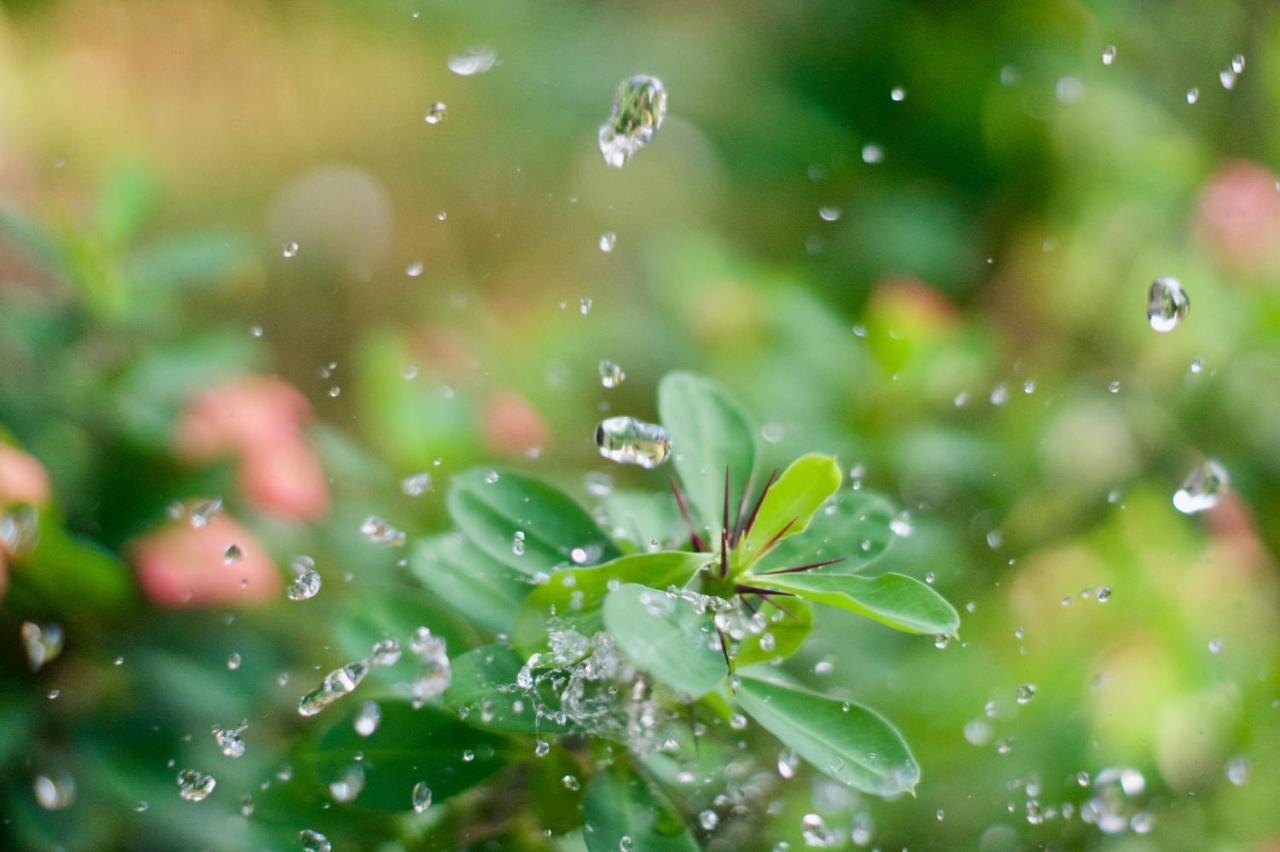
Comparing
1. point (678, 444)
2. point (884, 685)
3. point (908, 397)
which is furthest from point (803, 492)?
point (908, 397)

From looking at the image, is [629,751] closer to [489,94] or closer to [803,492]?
[803,492]

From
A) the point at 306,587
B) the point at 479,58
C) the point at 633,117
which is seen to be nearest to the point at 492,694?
the point at 306,587

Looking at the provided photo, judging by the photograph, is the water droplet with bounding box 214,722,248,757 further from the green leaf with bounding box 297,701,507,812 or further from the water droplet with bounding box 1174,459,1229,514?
the water droplet with bounding box 1174,459,1229,514

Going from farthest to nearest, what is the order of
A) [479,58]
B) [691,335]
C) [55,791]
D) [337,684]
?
[479,58]
[691,335]
[55,791]
[337,684]

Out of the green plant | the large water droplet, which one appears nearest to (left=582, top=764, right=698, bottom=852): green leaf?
the green plant

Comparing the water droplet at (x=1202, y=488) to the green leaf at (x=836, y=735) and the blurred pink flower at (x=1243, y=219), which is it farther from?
the green leaf at (x=836, y=735)

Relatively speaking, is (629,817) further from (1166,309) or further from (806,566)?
(1166,309)

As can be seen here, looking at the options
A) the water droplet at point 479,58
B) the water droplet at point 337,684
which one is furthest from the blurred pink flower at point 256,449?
the water droplet at point 479,58
